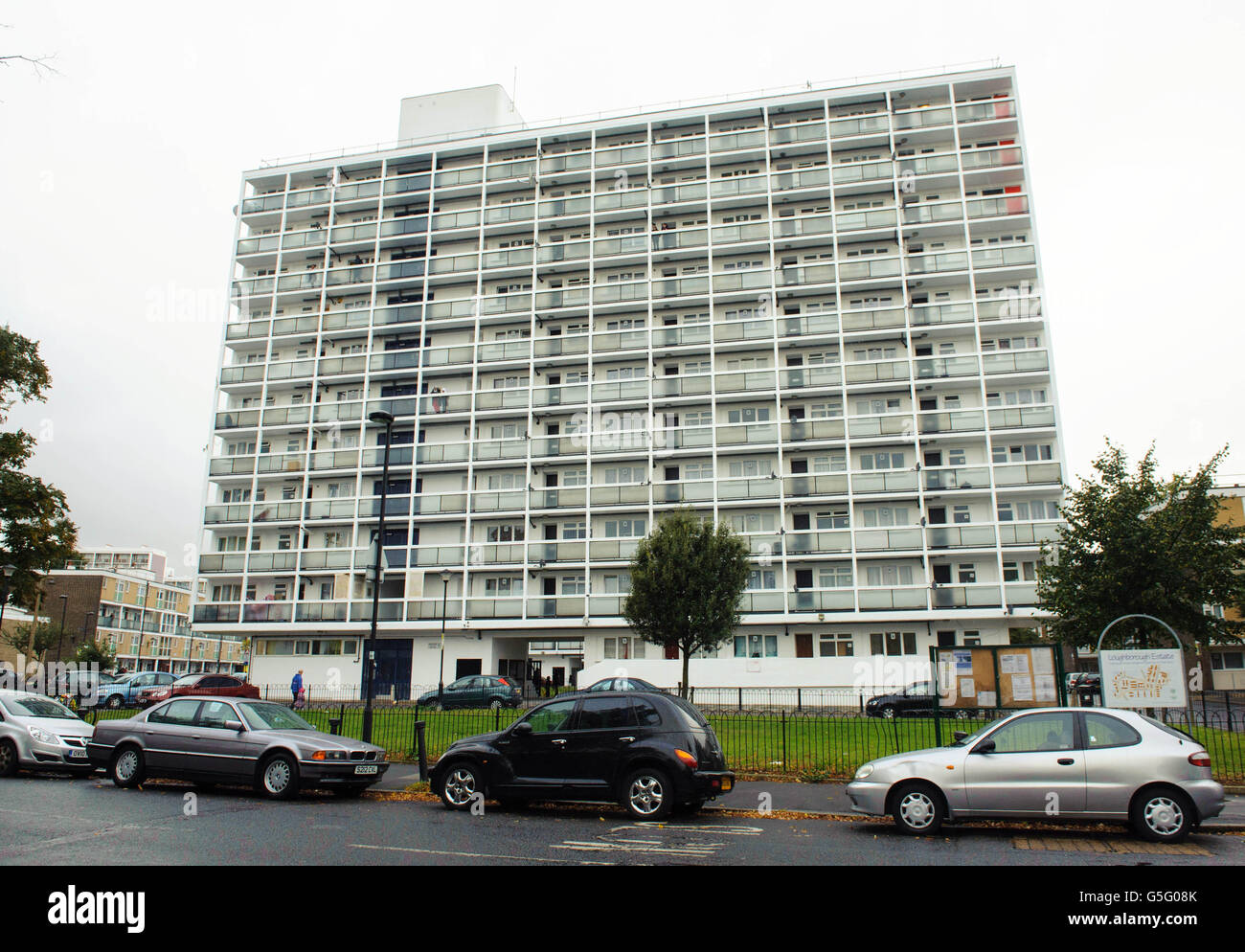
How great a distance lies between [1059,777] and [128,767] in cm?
1419

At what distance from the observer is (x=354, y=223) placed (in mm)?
54750

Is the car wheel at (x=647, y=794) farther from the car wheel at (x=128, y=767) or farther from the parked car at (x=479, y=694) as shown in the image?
the parked car at (x=479, y=694)

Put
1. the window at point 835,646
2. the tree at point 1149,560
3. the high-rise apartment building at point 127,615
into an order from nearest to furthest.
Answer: the tree at point 1149,560
the window at point 835,646
the high-rise apartment building at point 127,615

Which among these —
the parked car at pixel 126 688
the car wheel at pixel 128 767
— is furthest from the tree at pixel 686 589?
the parked car at pixel 126 688

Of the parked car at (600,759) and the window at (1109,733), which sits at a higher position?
the window at (1109,733)

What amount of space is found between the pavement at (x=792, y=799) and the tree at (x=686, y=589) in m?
17.2

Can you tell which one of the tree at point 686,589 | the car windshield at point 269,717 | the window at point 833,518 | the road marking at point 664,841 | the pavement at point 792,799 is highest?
the window at point 833,518

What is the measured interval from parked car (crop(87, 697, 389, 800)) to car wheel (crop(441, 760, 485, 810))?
1751 mm

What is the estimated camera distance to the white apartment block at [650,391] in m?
43.3

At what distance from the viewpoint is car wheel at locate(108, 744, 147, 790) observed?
46.0 feet

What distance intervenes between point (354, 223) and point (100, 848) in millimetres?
51665

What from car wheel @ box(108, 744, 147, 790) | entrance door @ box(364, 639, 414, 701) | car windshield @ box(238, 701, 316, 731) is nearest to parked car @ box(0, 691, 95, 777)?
car wheel @ box(108, 744, 147, 790)

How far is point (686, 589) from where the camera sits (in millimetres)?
32625
